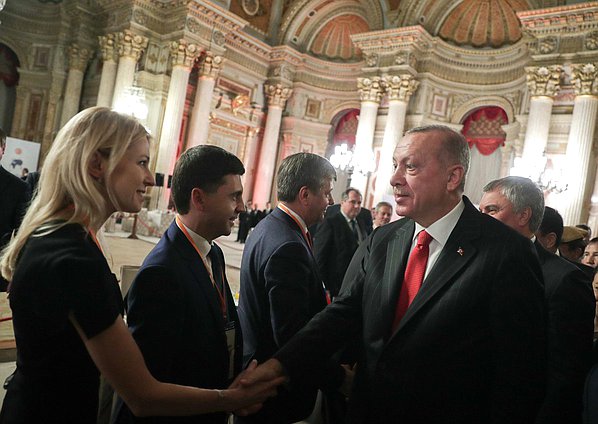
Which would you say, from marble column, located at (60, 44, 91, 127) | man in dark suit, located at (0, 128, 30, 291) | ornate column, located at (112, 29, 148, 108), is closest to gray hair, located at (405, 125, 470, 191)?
man in dark suit, located at (0, 128, 30, 291)

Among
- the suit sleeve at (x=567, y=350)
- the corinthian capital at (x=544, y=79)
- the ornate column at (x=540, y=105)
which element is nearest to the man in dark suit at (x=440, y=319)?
the suit sleeve at (x=567, y=350)

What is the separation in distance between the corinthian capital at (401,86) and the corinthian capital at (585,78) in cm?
473

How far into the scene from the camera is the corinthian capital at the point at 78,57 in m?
17.6

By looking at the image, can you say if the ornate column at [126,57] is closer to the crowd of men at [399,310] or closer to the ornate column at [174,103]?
the ornate column at [174,103]

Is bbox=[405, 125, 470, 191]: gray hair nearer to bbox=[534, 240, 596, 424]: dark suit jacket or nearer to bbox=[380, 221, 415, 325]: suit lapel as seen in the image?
bbox=[380, 221, 415, 325]: suit lapel

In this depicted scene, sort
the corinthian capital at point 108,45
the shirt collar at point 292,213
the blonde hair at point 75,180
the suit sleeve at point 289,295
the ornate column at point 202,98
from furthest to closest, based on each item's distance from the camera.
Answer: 1. the ornate column at point 202,98
2. the corinthian capital at point 108,45
3. the shirt collar at point 292,213
4. the suit sleeve at point 289,295
5. the blonde hair at point 75,180

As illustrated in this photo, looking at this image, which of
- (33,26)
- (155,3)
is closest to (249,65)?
(155,3)

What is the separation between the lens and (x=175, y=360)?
5.54 feet

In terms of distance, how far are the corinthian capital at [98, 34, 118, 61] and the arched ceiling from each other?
11.3 metres

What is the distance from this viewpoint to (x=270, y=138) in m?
18.8

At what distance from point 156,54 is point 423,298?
54.3ft

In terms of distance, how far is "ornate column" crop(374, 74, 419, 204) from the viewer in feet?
49.6

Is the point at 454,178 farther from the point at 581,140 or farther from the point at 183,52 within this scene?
the point at 183,52

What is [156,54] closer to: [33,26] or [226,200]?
[33,26]
